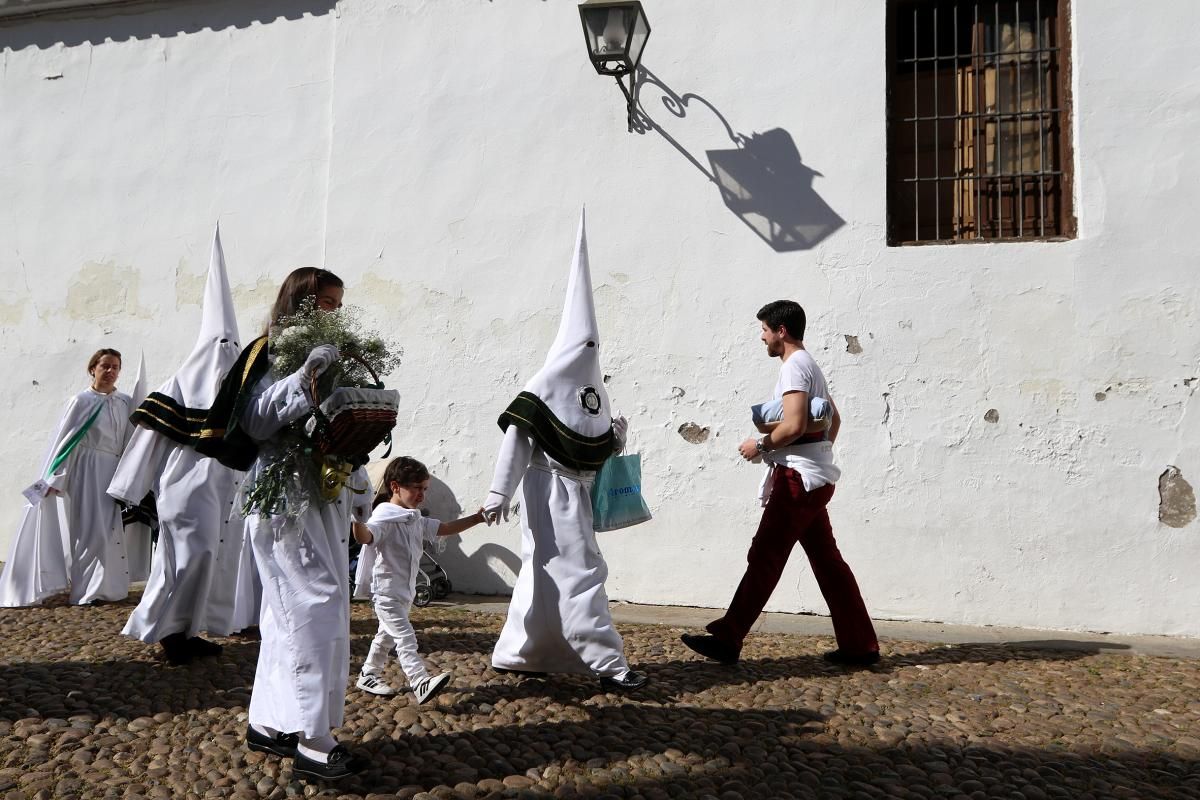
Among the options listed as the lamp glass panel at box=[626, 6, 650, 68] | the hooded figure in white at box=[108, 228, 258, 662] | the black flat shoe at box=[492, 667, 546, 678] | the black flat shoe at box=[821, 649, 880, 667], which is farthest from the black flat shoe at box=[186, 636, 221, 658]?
the lamp glass panel at box=[626, 6, 650, 68]

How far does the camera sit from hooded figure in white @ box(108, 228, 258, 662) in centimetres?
479

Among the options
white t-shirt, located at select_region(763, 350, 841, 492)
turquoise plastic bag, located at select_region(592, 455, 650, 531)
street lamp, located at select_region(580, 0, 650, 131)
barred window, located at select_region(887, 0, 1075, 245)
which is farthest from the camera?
barred window, located at select_region(887, 0, 1075, 245)

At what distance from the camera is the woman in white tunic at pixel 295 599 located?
3.22 m

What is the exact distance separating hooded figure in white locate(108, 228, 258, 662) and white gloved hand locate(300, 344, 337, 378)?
1.89m

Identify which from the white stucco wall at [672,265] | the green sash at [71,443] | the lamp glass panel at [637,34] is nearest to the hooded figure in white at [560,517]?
the white stucco wall at [672,265]

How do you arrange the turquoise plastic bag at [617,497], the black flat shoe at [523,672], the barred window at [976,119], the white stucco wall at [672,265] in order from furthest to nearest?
1. the barred window at [976,119]
2. the white stucco wall at [672,265]
3. the turquoise plastic bag at [617,497]
4. the black flat shoe at [523,672]

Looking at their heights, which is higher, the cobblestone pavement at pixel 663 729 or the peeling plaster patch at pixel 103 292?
the peeling plaster patch at pixel 103 292

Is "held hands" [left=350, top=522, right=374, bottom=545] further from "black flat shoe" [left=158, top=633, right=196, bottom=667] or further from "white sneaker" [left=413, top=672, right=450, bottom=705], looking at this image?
"black flat shoe" [left=158, top=633, right=196, bottom=667]

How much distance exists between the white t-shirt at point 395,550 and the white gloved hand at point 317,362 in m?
1.09

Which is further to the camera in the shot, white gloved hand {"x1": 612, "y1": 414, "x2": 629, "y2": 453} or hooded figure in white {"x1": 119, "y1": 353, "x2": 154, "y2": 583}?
hooded figure in white {"x1": 119, "y1": 353, "x2": 154, "y2": 583}

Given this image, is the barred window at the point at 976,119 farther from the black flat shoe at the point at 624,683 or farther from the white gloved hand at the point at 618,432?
the black flat shoe at the point at 624,683

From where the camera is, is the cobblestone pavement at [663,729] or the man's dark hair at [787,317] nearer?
the cobblestone pavement at [663,729]

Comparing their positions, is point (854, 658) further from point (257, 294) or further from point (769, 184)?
point (257, 294)

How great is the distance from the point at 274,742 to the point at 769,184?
15.0 feet
